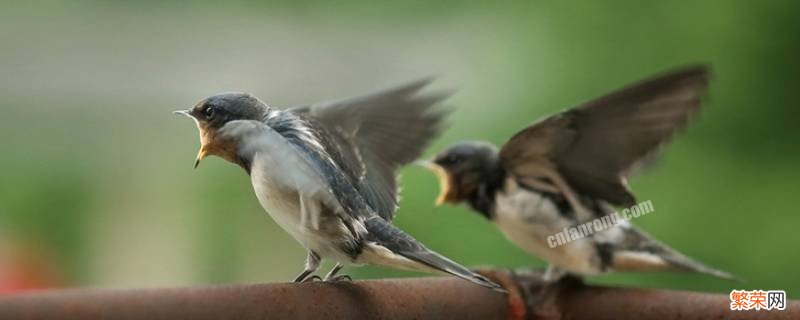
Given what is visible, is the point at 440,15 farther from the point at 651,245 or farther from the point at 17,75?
the point at 651,245

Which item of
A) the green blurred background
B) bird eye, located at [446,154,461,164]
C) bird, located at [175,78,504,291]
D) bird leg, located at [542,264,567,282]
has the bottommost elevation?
the green blurred background

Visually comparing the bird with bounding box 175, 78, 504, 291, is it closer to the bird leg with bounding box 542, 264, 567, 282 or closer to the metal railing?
the metal railing

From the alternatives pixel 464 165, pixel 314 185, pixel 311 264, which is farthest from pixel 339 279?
pixel 464 165

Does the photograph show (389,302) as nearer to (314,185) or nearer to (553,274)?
(314,185)

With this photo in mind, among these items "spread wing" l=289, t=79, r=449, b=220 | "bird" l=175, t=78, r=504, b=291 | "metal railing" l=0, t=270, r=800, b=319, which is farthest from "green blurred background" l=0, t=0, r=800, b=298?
"bird" l=175, t=78, r=504, b=291

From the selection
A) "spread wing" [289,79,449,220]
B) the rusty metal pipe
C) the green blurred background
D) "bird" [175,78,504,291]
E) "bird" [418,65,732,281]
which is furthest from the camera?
the green blurred background

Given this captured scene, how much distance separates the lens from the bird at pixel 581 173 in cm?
199

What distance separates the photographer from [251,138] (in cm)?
124

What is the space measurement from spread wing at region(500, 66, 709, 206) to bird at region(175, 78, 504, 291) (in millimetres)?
583

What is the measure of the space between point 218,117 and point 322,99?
1643mm

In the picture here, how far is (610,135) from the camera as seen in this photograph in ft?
6.83

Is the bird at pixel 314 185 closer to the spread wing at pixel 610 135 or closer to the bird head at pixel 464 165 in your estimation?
the spread wing at pixel 610 135

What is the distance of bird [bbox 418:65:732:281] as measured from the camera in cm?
199

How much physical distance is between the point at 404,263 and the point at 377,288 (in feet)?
0.24
